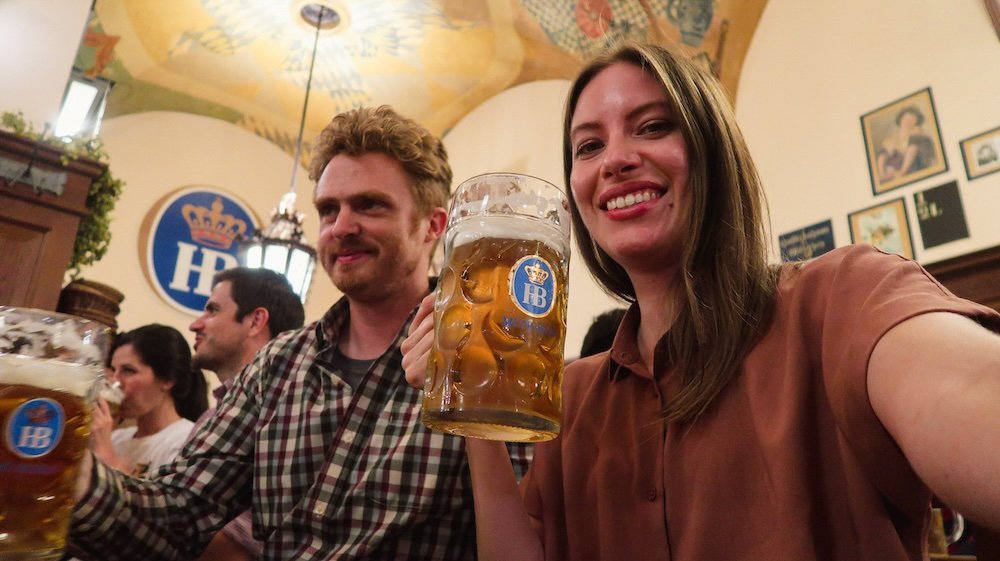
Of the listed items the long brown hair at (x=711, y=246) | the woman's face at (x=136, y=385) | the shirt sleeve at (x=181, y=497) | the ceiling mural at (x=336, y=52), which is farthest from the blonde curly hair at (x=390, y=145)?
the ceiling mural at (x=336, y=52)

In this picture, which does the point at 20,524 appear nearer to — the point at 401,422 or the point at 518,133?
the point at 401,422

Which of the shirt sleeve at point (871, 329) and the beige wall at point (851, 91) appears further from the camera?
the beige wall at point (851, 91)

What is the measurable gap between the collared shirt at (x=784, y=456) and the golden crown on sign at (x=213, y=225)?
684 cm

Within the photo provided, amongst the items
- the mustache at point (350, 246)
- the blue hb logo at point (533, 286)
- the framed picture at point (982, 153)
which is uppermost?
the framed picture at point (982, 153)

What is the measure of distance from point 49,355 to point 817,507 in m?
0.84

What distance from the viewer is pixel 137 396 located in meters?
3.12

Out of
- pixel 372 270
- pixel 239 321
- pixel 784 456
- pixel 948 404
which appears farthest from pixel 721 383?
pixel 239 321

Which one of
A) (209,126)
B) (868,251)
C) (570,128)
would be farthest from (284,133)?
(868,251)

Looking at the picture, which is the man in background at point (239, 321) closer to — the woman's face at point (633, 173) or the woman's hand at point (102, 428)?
the woman's hand at point (102, 428)

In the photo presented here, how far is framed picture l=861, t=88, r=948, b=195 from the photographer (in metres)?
3.32

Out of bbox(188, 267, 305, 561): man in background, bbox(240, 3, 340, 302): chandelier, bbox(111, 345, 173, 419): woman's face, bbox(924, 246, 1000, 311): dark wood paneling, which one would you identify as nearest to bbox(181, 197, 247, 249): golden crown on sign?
bbox(240, 3, 340, 302): chandelier

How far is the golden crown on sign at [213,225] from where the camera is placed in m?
6.93

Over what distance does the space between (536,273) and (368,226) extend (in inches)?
33.6

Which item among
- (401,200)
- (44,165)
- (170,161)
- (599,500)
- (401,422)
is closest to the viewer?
(599,500)
